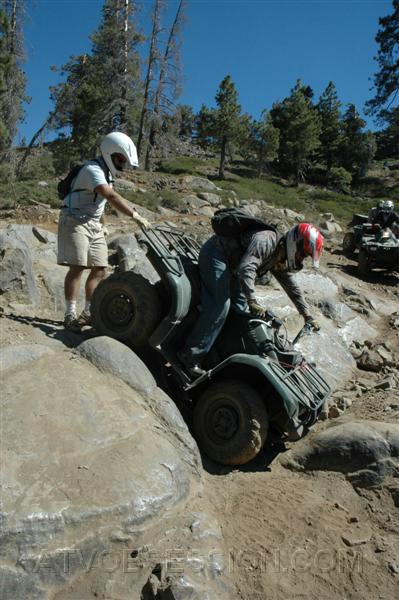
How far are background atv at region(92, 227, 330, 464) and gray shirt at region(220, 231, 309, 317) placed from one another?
404mm

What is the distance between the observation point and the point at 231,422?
16.5ft

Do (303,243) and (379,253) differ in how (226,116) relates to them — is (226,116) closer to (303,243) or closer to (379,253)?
(379,253)

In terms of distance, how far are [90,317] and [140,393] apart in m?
1.27

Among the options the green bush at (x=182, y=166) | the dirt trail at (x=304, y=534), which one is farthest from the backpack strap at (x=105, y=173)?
the green bush at (x=182, y=166)

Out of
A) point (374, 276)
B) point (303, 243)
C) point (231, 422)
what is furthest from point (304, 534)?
point (374, 276)

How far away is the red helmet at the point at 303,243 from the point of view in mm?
5047

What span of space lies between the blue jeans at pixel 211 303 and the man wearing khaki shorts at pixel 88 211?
2.62 ft

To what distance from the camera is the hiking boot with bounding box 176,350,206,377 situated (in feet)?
17.0

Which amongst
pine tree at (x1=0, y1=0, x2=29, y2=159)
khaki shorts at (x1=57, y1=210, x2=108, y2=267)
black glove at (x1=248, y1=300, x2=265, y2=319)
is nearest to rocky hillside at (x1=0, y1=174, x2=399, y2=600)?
khaki shorts at (x1=57, y1=210, x2=108, y2=267)

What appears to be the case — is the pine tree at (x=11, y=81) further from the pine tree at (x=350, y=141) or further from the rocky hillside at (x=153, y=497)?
the pine tree at (x=350, y=141)

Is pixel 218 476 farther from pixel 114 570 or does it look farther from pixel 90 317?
pixel 90 317

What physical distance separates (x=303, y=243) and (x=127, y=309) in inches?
72.4

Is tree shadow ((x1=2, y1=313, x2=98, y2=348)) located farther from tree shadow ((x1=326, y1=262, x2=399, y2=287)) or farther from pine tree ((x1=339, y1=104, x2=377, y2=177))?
pine tree ((x1=339, y1=104, x2=377, y2=177))

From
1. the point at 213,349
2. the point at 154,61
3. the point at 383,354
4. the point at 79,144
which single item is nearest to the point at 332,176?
the point at 154,61
